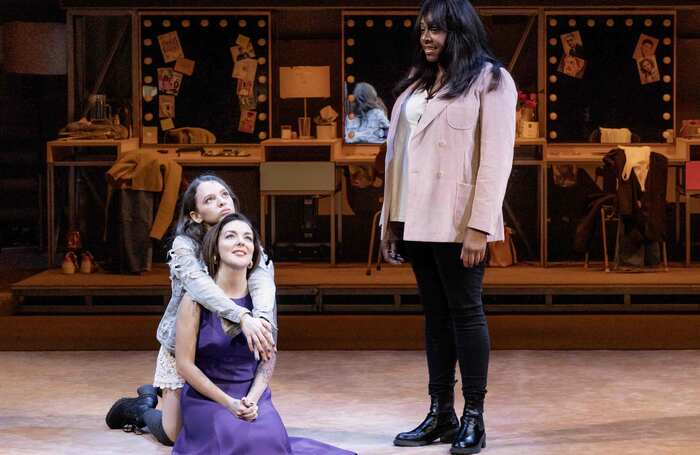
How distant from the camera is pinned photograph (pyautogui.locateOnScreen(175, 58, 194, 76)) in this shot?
842 centimetres

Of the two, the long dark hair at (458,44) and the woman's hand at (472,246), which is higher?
the long dark hair at (458,44)

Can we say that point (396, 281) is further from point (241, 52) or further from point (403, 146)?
point (403, 146)

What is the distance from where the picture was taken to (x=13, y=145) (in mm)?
9688

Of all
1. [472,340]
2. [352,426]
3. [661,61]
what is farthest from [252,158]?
[472,340]

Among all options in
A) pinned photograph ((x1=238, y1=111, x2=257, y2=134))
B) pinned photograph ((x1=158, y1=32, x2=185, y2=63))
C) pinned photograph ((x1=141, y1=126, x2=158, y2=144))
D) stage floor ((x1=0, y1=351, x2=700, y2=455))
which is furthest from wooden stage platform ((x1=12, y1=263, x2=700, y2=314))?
pinned photograph ((x1=158, y1=32, x2=185, y2=63))

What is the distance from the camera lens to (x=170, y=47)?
841 centimetres

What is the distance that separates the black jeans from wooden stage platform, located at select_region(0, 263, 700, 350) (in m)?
2.04

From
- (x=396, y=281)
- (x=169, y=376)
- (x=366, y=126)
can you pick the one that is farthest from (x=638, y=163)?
(x=169, y=376)

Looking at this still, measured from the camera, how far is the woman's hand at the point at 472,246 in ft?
12.6

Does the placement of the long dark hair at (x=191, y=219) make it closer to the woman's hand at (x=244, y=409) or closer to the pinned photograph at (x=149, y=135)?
the woman's hand at (x=244, y=409)

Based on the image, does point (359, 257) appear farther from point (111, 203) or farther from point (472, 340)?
point (472, 340)

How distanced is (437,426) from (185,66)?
4.79 meters

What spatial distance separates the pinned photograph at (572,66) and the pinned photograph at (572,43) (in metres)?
0.03

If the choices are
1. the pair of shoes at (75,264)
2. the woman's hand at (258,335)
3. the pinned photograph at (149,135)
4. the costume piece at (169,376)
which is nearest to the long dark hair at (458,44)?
the woman's hand at (258,335)
